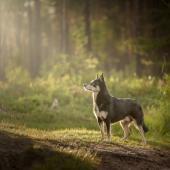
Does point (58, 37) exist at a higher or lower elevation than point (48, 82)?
higher

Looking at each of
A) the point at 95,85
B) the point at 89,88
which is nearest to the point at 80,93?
the point at 95,85

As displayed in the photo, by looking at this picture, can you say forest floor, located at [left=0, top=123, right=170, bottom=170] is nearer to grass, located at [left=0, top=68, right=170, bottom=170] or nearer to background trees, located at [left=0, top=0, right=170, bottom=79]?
grass, located at [left=0, top=68, right=170, bottom=170]

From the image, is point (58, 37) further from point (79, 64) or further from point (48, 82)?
point (48, 82)

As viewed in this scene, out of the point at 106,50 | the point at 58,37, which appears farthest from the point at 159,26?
the point at 58,37

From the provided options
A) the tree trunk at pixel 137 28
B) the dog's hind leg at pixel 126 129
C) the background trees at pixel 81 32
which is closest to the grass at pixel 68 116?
the dog's hind leg at pixel 126 129

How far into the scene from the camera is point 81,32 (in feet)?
201

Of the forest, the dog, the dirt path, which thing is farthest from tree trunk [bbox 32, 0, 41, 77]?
the dirt path

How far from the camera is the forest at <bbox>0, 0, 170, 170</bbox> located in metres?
14.2

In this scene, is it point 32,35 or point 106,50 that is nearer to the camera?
point 32,35

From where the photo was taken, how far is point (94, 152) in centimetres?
1497

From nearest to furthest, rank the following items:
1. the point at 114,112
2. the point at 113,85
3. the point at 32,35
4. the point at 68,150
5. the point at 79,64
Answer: the point at 68,150 → the point at 114,112 → the point at 113,85 → the point at 79,64 → the point at 32,35

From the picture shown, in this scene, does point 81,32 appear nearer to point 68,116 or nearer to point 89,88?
point 68,116

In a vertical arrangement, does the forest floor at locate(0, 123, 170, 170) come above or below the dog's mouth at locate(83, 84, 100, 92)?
below

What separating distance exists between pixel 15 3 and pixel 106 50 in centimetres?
1108
